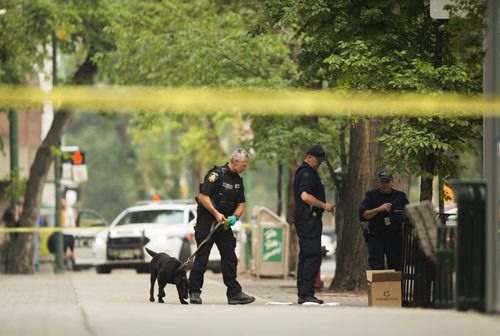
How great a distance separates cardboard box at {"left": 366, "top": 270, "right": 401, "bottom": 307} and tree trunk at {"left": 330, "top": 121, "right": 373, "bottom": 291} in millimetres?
6051

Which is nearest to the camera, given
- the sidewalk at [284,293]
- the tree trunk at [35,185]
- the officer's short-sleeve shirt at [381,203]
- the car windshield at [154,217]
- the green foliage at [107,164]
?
the officer's short-sleeve shirt at [381,203]

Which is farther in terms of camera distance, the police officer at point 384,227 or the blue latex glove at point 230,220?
the police officer at point 384,227

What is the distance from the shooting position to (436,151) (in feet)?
54.0

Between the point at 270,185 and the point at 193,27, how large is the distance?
76093mm

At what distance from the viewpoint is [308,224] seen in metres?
15.6

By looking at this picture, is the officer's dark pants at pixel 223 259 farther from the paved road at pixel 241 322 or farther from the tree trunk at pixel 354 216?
the tree trunk at pixel 354 216

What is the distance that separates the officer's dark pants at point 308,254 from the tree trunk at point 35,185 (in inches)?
668

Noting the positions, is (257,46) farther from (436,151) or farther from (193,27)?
(436,151)

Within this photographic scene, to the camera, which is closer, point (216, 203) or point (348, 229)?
point (216, 203)

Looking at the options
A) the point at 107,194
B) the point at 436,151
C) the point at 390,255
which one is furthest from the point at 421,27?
the point at 107,194

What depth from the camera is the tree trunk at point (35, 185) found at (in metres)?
32.0

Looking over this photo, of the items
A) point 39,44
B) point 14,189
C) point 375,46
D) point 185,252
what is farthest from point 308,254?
point 14,189

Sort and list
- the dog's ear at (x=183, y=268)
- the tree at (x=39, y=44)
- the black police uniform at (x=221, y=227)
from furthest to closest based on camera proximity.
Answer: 1. the tree at (x=39, y=44)
2. the dog's ear at (x=183, y=268)
3. the black police uniform at (x=221, y=227)

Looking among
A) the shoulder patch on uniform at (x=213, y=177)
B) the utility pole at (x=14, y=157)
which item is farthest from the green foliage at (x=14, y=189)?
the shoulder patch on uniform at (x=213, y=177)
